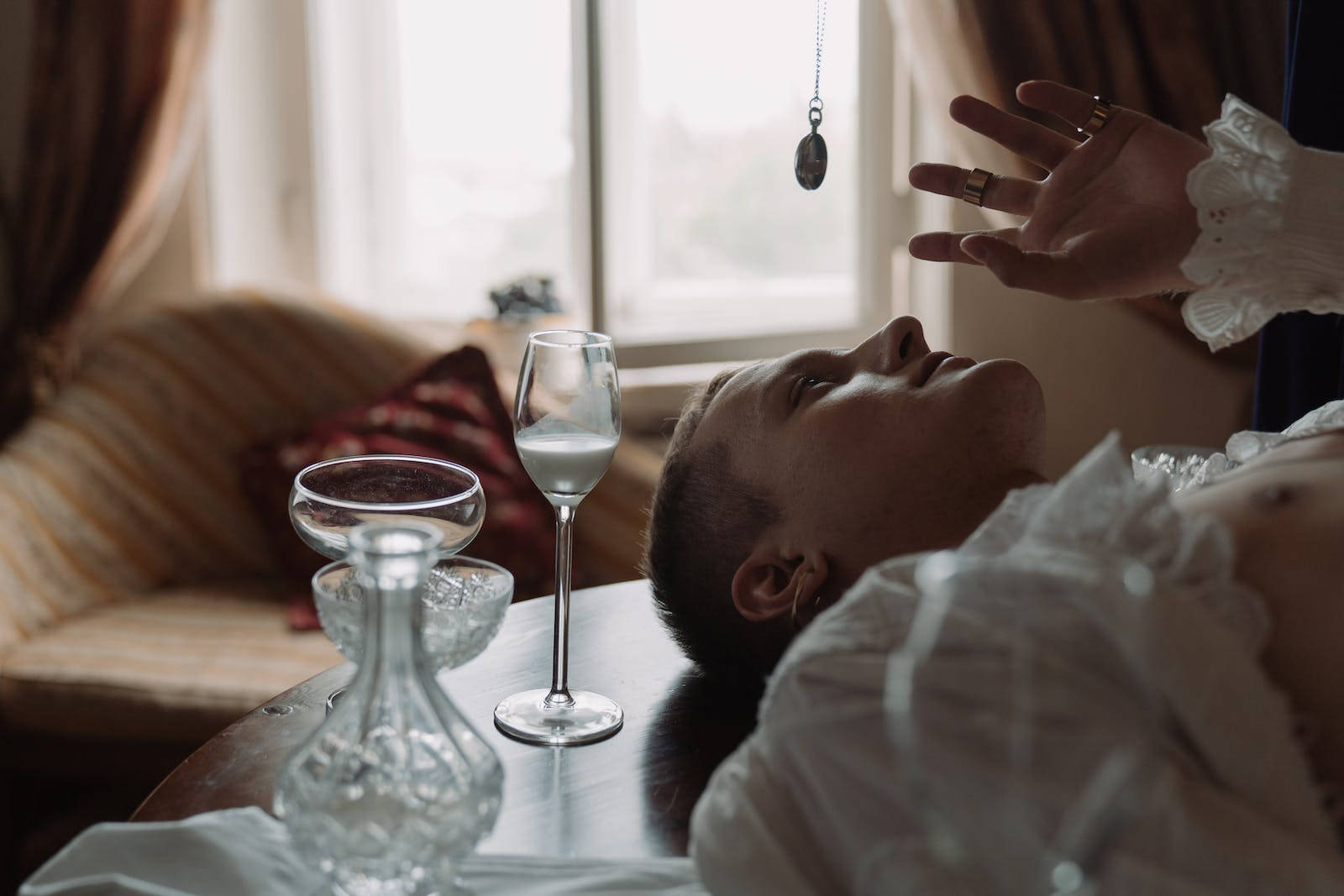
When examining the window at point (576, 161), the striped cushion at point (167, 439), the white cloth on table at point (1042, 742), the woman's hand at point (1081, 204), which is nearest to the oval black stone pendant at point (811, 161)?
the woman's hand at point (1081, 204)

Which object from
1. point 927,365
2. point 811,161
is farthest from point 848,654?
point 811,161

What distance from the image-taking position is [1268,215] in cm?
117

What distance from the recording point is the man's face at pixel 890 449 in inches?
46.9

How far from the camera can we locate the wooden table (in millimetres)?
989

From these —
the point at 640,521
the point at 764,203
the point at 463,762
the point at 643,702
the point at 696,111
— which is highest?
the point at 696,111

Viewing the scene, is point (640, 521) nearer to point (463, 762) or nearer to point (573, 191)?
point (573, 191)

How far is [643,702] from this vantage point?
124cm

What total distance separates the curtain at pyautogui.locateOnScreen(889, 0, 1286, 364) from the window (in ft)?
1.30

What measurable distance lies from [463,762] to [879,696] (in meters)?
0.26

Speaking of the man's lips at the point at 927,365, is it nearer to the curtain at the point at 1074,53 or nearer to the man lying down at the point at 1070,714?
the man lying down at the point at 1070,714

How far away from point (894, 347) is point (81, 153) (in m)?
2.02

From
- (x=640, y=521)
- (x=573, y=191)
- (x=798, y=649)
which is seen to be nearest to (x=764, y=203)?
(x=573, y=191)

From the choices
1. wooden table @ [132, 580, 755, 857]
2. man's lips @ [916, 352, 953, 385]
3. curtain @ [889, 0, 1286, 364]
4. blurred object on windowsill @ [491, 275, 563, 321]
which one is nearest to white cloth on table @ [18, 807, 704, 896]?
wooden table @ [132, 580, 755, 857]

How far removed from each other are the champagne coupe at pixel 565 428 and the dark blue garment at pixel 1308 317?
1.25 meters
